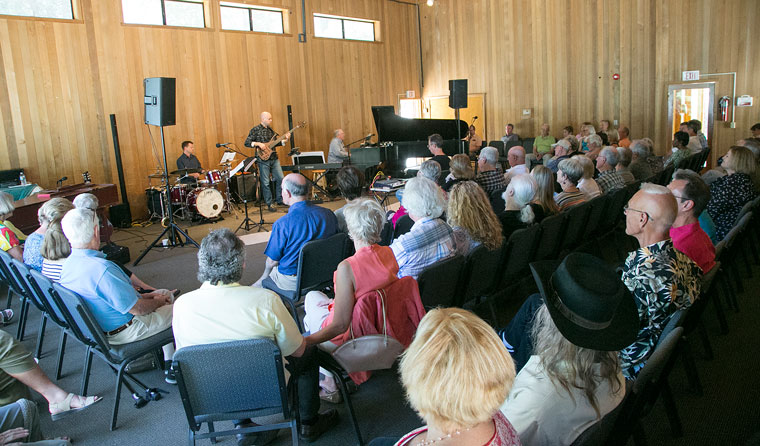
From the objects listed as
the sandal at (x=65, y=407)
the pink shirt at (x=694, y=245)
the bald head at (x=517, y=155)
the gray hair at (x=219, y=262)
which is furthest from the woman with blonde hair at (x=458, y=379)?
the bald head at (x=517, y=155)

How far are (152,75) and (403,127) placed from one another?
196 inches

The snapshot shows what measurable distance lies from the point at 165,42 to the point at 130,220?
11.3ft

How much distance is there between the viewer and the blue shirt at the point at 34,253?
3.99 metres

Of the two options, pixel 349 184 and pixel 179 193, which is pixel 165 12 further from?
pixel 349 184

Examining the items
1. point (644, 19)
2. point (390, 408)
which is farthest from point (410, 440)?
point (644, 19)

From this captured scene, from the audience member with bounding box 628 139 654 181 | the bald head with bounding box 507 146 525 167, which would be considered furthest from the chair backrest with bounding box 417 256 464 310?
the bald head with bounding box 507 146 525 167

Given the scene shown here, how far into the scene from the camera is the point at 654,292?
2.33 meters

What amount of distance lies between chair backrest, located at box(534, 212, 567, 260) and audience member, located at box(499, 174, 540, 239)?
161 mm

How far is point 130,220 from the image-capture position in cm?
929

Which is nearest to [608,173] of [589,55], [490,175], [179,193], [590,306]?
[490,175]

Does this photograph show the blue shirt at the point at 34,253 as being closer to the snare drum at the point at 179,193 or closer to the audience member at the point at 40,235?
the audience member at the point at 40,235

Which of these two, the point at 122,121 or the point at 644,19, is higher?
the point at 644,19

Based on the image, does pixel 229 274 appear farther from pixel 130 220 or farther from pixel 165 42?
pixel 165 42

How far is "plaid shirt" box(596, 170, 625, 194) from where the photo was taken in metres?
5.54
